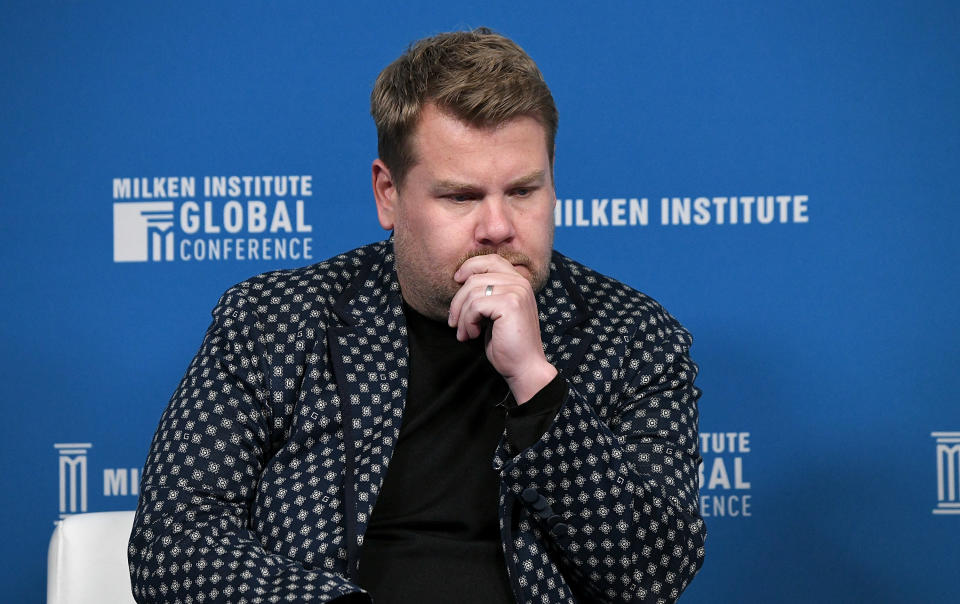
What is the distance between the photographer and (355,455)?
151 cm

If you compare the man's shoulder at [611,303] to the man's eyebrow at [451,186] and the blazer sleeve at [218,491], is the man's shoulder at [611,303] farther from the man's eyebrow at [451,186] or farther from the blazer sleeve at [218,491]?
the blazer sleeve at [218,491]

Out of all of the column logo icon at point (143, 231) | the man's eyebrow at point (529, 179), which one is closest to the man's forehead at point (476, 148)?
the man's eyebrow at point (529, 179)

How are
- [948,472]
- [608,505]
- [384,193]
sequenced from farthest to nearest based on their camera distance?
[948,472] → [384,193] → [608,505]

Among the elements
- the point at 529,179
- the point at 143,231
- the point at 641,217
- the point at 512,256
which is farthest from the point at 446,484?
the point at 143,231

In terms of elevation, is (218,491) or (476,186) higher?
(476,186)

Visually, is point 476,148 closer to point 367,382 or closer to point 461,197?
point 461,197

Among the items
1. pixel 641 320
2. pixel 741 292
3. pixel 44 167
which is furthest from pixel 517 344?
pixel 44 167

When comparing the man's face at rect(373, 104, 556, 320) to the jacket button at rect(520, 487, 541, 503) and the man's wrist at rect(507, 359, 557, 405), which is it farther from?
the jacket button at rect(520, 487, 541, 503)

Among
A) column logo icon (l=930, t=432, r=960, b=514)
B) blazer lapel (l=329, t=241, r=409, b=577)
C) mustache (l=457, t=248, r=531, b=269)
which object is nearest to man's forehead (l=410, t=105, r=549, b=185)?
mustache (l=457, t=248, r=531, b=269)

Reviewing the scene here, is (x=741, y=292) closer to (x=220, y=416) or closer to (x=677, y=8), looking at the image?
(x=677, y=8)

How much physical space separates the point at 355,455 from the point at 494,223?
39cm

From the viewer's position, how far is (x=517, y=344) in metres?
1.37

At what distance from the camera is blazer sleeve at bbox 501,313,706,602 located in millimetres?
1358

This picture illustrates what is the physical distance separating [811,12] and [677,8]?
0.29 m
